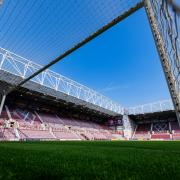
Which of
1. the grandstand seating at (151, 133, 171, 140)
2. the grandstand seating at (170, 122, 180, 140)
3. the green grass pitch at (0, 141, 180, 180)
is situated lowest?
the green grass pitch at (0, 141, 180, 180)

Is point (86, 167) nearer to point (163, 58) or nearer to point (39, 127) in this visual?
point (163, 58)

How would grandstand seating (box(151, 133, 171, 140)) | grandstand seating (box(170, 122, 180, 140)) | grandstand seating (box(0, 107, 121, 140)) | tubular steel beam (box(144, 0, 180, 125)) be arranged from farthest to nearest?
grandstand seating (box(151, 133, 171, 140))
grandstand seating (box(170, 122, 180, 140))
grandstand seating (box(0, 107, 121, 140))
tubular steel beam (box(144, 0, 180, 125))

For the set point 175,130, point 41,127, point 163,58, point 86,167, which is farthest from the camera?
point 175,130

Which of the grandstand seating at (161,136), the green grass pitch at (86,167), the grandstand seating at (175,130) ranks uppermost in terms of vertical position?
the grandstand seating at (175,130)

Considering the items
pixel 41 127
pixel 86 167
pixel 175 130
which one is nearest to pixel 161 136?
pixel 175 130

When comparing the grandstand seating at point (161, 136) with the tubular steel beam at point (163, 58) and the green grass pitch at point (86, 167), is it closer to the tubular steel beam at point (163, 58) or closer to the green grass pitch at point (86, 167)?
the tubular steel beam at point (163, 58)

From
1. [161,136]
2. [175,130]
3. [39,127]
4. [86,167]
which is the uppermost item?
[175,130]

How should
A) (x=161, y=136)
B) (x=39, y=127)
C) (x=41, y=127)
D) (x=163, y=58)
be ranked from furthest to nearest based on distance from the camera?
(x=161, y=136)
(x=41, y=127)
(x=39, y=127)
(x=163, y=58)

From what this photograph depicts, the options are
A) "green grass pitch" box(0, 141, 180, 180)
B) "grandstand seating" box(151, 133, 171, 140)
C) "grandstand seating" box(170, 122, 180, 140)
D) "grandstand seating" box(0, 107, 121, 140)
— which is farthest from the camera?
"grandstand seating" box(151, 133, 171, 140)

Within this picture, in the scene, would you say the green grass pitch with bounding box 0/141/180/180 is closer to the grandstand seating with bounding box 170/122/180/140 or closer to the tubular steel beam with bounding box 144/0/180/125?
the tubular steel beam with bounding box 144/0/180/125

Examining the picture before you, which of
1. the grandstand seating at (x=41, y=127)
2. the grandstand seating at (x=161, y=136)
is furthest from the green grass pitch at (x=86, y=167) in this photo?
the grandstand seating at (x=161, y=136)

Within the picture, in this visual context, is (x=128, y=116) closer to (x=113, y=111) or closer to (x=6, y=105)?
(x=113, y=111)

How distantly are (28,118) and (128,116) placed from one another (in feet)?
82.5

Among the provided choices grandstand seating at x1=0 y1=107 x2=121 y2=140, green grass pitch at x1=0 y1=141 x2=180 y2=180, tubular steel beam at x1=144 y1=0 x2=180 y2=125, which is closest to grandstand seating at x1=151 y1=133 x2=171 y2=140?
grandstand seating at x1=0 y1=107 x2=121 y2=140
